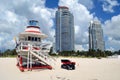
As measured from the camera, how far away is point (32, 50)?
26.0 meters

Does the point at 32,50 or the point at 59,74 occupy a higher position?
the point at 32,50

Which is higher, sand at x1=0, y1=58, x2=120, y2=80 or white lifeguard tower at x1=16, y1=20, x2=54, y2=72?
white lifeguard tower at x1=16, y1=20, x2=54, y2=72

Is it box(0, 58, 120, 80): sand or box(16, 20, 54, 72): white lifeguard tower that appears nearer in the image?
box(0, 58, 120, 80): sand

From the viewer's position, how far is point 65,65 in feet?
96.7

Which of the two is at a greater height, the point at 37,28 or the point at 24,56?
the point at 37,28

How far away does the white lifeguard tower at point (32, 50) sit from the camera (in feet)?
84.6

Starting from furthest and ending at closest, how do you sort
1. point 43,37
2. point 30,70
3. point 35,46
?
point 43,37
point 35,46
point 30,70

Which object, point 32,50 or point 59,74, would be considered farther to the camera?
point 32,50

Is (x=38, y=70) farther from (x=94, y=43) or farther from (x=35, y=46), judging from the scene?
(x=94, y=43)

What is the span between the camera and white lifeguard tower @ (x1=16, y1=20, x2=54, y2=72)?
25.8 meters

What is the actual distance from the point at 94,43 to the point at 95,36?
11072 mm

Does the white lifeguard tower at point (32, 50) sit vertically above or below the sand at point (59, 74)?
above

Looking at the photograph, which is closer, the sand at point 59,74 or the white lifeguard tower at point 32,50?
the sand at point 59,74

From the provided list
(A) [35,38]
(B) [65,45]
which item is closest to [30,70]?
(A) [35,38]
